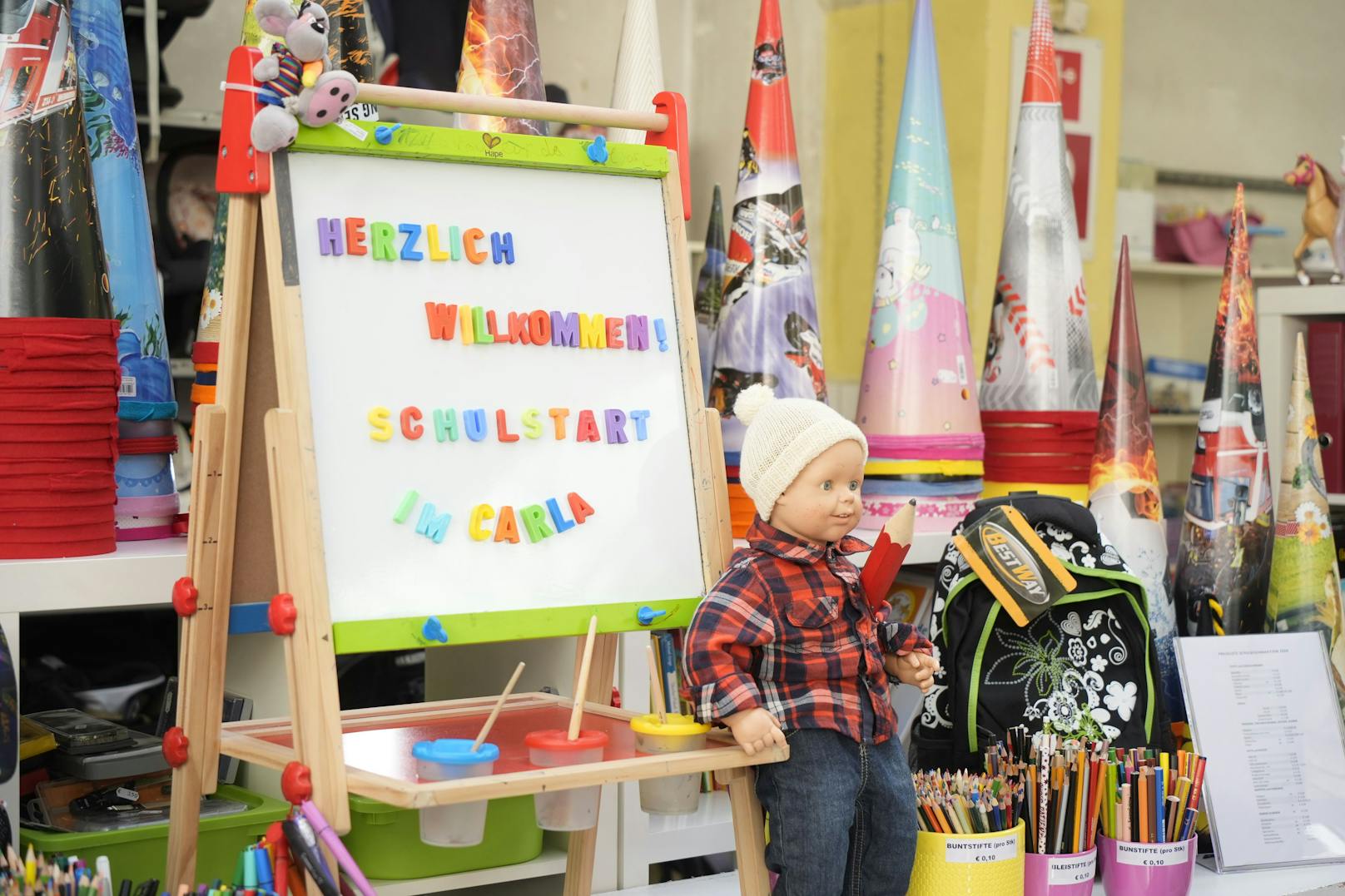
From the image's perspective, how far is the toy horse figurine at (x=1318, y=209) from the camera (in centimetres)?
262

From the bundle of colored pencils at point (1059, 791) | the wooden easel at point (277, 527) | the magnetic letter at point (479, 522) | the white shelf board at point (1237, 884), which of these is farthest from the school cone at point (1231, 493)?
the magnetic letter at point (479, 522)

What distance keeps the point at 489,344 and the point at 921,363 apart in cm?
83

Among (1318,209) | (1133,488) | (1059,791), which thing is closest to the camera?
(1059,791)

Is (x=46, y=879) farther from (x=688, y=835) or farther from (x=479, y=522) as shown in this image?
(x=688, y=835)

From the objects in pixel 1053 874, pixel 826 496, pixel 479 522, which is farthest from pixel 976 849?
pixel 479 522

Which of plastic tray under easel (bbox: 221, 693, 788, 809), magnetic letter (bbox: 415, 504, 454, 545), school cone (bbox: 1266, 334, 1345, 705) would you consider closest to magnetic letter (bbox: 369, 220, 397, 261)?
magnetic letter (bbox: 415, 504, 454, 545)

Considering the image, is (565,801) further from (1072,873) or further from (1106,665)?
(1106,665)

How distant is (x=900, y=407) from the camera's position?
2080 mm

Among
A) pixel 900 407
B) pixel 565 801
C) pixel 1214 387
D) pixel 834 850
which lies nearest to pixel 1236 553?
pixel 1214 387

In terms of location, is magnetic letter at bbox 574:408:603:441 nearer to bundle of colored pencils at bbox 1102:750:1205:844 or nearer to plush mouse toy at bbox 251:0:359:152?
plush mouse toy at bbox 251:0:359:152

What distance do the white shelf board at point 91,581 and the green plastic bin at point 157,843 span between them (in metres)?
0.24

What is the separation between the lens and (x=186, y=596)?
1.40 meters

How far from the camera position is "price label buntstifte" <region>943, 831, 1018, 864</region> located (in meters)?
1.69

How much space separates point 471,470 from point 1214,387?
1.37m
